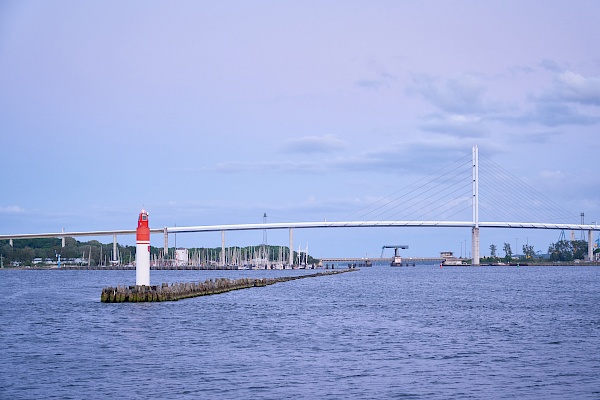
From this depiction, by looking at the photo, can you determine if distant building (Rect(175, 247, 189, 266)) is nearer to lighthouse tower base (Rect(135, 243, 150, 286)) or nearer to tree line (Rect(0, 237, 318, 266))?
tree line (Rect(0, 237, 318, 266))

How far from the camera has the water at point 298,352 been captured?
48.0ft

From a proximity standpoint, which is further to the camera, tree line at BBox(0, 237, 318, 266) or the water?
tree line at BBox(0, 237, 318, 266)

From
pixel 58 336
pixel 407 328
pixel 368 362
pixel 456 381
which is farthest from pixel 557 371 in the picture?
pixel 58 336

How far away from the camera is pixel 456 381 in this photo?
1530 cm

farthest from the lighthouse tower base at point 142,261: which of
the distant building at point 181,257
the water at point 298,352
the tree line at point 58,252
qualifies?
the tree line at point 58,252

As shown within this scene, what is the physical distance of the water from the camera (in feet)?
48.0

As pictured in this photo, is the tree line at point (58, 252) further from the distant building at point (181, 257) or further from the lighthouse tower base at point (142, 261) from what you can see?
the lighthouse tower base at point (142, 261)

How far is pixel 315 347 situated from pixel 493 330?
6741mm

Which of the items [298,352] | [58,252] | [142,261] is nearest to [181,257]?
[58,252]

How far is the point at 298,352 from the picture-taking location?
1920 cm

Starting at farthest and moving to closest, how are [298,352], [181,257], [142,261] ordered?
[181,257], [142,261], [298,352]

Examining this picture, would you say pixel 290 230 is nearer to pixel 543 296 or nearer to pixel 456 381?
pixel 543 296

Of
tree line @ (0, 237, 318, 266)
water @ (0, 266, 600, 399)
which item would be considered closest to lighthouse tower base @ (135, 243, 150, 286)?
water @ (0, 266, 600, 399)

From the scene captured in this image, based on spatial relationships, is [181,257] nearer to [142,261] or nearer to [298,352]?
[142,261]
